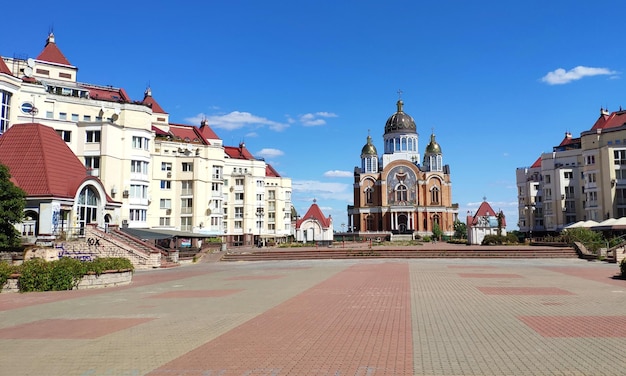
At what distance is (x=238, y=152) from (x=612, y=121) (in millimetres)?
49756

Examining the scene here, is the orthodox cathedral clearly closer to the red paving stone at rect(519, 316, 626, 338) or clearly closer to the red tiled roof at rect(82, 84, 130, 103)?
the red tiled roof at rect(82, 84, 130, 103)

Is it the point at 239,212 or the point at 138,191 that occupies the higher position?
the point at 138,191

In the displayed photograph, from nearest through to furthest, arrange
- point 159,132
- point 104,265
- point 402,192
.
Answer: point 104,265, point 159,132, point 402,192

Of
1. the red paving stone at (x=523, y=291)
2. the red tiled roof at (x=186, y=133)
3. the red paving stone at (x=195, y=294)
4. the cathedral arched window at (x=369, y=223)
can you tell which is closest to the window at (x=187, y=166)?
the red tiled roof at (x=186, y=133)

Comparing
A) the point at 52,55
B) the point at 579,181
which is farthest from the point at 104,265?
A: the point at 579,181

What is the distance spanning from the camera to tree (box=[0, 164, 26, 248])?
2436 cm

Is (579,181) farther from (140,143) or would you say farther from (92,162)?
(92,162)

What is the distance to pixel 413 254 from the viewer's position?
38812 mm

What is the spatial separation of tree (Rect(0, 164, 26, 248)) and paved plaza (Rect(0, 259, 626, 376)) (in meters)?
8.63

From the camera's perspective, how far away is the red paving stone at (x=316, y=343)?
7.60 metres

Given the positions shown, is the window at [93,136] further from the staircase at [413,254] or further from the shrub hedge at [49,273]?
the shrub hedge at [49,273]

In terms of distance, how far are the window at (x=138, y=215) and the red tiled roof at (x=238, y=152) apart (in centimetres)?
2573

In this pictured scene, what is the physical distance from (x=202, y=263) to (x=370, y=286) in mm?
21915

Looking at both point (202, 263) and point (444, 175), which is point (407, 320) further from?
point (444, 175)
